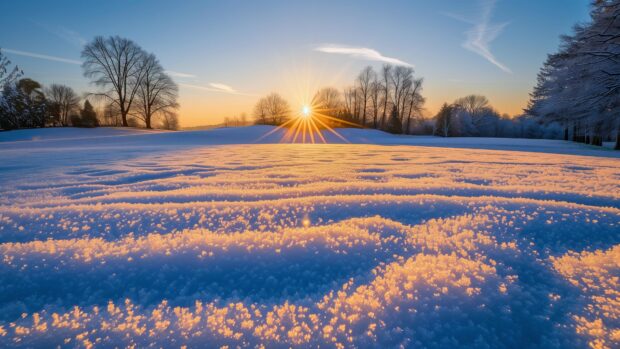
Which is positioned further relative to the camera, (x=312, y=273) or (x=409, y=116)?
(x=409, y=116)

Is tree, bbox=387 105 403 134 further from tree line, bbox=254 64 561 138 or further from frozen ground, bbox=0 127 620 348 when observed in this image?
frozen ground, bbox=0 127 620 348

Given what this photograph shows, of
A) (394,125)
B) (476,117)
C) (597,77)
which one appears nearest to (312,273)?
(597,77)

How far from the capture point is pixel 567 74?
1016cm

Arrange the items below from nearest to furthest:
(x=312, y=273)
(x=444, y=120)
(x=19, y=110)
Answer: (x=312, y=273)
(x=19, y=110)
(x=444, y=120)

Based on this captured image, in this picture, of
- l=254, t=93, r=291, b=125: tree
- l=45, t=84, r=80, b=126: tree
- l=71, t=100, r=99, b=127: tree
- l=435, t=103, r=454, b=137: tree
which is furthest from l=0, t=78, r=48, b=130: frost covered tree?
l=435, t=103, r=454, b=137: tree

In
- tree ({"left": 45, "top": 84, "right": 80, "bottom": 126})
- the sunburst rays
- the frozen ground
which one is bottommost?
the frozen ground

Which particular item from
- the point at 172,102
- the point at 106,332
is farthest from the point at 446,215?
the point at 172,102

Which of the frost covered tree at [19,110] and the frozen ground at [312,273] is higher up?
the frost covered tree at [19,110]

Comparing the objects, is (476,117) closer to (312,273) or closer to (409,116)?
(409,116)

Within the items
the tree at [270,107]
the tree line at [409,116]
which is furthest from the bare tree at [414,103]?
the tree at [270,107]

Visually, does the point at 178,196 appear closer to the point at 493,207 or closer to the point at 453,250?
the point at 453,250

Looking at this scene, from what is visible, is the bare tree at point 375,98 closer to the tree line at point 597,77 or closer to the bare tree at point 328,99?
the bare tree at point 328,99

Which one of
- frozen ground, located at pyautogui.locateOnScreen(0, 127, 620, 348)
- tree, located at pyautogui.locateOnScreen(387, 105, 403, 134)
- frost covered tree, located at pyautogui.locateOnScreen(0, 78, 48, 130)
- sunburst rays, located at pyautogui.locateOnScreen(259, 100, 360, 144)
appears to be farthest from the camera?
tree, located at pyautogui.locateOnScreen(387, 105, 403, 134)

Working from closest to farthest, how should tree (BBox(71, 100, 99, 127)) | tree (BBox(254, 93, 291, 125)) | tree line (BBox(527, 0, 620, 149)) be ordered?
tree line (BBox(527, 0, 620, 149)), tree (BBox(71, 100, 99, 127)), tree (BBox(254, 93, 291, 125))
